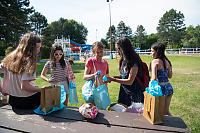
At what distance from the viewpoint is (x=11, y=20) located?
→ 18203mm

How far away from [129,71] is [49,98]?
1370 millimetres

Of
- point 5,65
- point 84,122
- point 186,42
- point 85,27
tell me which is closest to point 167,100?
point 84,122

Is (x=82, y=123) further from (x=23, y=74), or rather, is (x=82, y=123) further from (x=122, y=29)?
(x=122, y=29)

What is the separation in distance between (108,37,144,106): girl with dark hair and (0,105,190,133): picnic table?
69 centimetres

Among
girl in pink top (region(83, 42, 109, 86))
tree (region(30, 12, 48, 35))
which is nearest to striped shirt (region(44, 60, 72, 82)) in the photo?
girl in pink top (region(83, 42, 109, 86))

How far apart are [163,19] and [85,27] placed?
3684 cm

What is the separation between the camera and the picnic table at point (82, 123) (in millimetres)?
1557

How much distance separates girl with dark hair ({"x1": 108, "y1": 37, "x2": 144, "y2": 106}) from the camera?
2455mm

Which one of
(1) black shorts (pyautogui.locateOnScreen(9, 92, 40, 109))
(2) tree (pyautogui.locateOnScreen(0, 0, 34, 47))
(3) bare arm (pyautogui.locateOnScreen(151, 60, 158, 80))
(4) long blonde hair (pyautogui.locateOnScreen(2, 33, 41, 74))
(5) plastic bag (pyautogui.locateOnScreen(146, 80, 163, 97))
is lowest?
(1) black shorts (pyautogui.locateOnScreen(9, 92, 40, 109))

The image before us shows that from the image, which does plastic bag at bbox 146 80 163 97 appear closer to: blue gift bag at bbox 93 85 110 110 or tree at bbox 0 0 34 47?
blue gift bag at bbox 93 85 110 110

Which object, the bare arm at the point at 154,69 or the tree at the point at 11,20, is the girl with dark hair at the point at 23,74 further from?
the tree at the point at 11,20

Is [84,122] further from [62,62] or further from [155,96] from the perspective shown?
[62,62]

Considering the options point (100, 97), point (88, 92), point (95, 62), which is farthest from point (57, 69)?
point (100, 97)

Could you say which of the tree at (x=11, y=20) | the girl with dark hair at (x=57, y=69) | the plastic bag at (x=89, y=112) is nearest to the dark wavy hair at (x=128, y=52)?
the plastic bag at (x=89, y=112)
